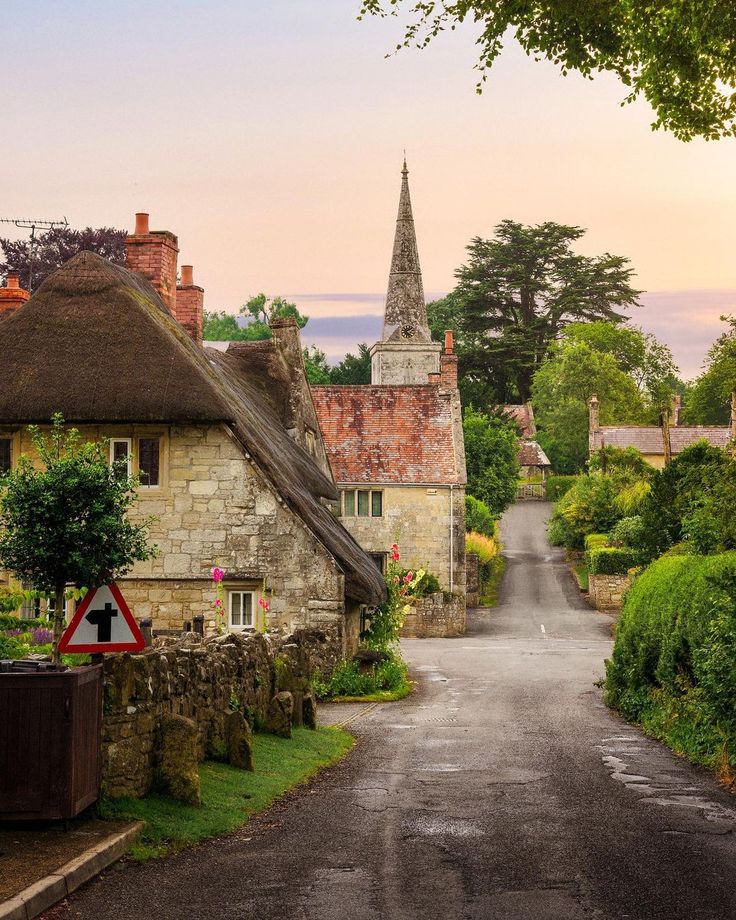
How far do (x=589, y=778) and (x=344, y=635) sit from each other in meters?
11.7

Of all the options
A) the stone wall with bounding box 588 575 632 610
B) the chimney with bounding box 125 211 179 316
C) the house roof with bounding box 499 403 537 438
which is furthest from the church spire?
the chimney with bounding box 125 211 179 316

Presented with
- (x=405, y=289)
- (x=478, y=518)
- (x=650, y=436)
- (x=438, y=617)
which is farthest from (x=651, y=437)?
(x=438, y=617)

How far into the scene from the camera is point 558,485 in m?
86.0

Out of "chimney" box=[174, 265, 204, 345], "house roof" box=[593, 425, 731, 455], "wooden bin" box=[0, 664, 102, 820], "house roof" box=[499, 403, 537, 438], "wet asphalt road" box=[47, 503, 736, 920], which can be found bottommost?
"wet asphalt road" box=[47, 503, 736, 920]

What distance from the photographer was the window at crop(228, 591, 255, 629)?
24688mm

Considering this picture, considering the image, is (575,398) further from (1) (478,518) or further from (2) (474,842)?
(2) (474,842)

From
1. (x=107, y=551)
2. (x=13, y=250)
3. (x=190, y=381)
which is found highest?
(x=13, y=250)

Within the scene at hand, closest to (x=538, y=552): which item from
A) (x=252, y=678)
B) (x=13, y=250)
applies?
(x=13, y=250)

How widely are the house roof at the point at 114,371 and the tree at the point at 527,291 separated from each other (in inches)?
2593

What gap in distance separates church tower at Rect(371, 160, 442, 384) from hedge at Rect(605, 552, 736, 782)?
5278 centimetres

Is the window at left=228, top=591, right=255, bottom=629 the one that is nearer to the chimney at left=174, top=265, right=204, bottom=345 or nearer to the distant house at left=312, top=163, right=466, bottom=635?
the chimney at left=174, top=265, right=204, bottom=345

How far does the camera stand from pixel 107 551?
450 inches

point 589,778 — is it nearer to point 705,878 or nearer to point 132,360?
point 705,878

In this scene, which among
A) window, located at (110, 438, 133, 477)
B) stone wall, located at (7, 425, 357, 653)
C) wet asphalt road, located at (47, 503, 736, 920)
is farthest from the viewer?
window, located at (110, 438, 133, 477)
